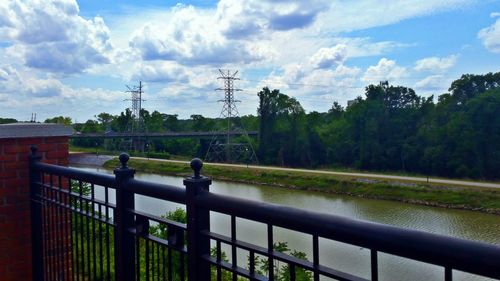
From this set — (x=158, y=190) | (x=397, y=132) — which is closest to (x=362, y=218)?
(x=158, y=190)

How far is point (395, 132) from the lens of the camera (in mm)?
40094

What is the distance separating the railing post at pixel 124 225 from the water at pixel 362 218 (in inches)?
91.0

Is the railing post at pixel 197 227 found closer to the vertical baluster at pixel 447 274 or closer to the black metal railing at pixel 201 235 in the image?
the black metal railing at pixel 201 235

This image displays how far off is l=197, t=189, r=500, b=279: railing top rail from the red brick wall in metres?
2.01

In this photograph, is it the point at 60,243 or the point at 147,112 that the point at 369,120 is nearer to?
the point at 147,112

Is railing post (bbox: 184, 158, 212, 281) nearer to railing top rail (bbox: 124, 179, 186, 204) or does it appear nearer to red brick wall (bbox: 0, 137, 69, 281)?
railing top rail (bbox: 124, 179, 186, 204)

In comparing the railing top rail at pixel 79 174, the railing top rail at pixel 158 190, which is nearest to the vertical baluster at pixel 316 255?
the railing top rail at pixel 158 190

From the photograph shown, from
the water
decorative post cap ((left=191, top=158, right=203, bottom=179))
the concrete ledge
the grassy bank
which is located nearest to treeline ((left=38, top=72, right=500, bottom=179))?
the grassy bank

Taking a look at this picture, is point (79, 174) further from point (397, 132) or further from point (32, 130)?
point (397, 132)

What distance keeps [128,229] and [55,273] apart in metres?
1.20

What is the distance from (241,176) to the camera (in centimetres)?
3553

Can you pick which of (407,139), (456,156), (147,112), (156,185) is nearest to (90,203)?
(156,185)

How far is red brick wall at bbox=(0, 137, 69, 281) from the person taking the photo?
116 inches

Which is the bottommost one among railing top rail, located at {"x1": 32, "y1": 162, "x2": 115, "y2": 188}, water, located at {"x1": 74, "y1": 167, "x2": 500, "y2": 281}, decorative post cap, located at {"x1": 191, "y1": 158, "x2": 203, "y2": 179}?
water, located at {"x1": 74, "y1": 167, "x2": 500, "y2": 281}
